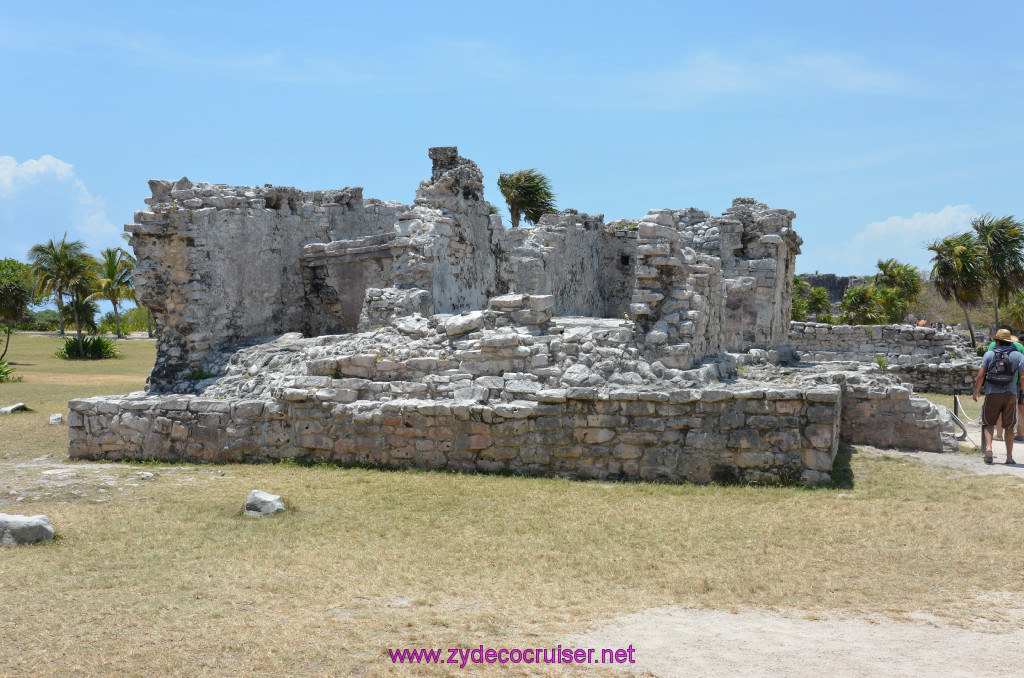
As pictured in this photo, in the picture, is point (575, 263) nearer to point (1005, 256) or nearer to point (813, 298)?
point (1005, 256)

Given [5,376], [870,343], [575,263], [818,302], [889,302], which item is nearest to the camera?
[575,263]

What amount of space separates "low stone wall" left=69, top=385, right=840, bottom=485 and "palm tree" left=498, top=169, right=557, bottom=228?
745 inches

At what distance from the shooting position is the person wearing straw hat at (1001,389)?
8.74m

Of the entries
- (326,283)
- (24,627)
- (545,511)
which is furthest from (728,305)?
(24,627)

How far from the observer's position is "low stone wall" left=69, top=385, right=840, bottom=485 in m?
7.59

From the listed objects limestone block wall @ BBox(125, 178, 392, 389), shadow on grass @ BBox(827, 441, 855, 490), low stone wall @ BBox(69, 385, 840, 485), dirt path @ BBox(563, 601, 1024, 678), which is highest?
limestone block wall @ BBox(125, 178, 392, 389)

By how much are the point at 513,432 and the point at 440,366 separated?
124 cm

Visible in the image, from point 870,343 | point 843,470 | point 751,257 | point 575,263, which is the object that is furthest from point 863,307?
point 843,470

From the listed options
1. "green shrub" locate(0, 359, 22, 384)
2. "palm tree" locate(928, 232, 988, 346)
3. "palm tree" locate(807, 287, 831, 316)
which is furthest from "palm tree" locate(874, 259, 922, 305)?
"green shrub" locate(0, 359, 22, 384)

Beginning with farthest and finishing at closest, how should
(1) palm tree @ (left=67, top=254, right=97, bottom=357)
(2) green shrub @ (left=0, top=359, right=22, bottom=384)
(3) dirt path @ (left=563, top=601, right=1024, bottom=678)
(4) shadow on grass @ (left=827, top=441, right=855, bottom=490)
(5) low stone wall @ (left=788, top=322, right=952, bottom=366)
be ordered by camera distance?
(1) palm tree @ (left=67, top=254, right=97, bottom=357) → (2) green shrub @ (left=0, top=359, right=22, bottom=384) → (5) low stone wall @ (left=788, top=322, right=952, bottom=366) → (4) shadow on grass @ (left=827, top=441, right=855, bottom=490) → (3) dirt path @ (left=563, top=601, right=1024, bottom=678)

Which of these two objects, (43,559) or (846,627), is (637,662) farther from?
(43,559)

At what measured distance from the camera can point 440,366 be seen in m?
8.80

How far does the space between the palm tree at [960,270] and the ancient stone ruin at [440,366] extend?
1846cm

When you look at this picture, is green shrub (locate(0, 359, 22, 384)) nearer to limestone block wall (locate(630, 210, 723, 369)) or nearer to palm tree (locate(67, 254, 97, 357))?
palm tree (locate(67, 254, 97, 357))
